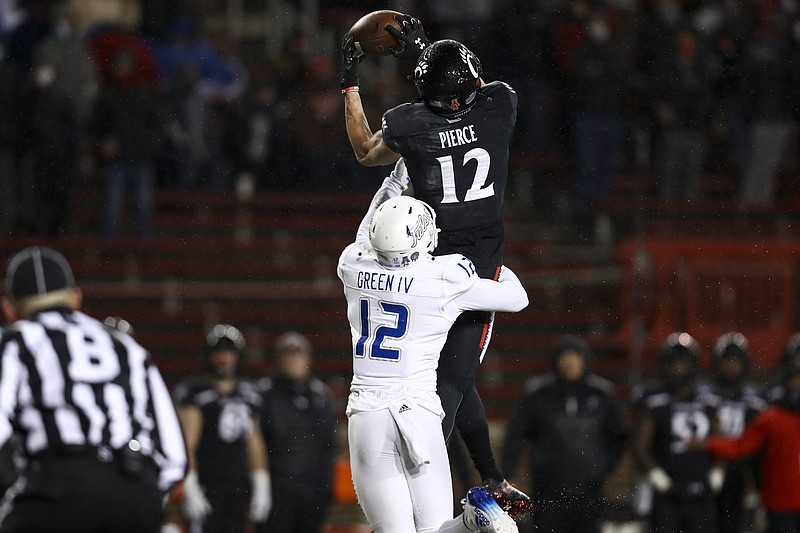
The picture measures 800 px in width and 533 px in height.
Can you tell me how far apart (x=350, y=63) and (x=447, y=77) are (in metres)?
0.69

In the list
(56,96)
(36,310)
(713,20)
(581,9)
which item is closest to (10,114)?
(56,96)

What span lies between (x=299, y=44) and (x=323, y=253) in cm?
280

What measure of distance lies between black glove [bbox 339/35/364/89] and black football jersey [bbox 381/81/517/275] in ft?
1.36

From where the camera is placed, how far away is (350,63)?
7.34 m

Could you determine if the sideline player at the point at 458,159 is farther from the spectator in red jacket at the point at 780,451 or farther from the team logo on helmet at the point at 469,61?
the spectator in red jacket at the point at 780,451

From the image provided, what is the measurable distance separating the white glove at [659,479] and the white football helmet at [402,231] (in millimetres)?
5119

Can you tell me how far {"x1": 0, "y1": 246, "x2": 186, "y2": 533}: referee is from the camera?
551 centimetres

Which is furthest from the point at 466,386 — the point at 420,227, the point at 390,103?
the point at 390,103

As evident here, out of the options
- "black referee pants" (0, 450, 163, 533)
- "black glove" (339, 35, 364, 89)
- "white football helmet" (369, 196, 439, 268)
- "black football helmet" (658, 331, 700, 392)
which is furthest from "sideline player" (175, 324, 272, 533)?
"black referee pants" (0, 450, 163, 533)

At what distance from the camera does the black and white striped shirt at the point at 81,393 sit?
5.54 metres

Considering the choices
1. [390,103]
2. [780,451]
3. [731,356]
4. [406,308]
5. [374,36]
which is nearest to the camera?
[406,308]

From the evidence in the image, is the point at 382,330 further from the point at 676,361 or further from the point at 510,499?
the point at 676,361

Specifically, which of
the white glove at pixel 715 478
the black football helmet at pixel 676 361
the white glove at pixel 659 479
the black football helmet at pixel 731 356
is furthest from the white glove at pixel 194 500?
the black football helmet at pixel 731 356

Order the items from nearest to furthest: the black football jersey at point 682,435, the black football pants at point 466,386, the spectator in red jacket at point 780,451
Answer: the black football pants at point 466,386
the spectator in red jacket at point 780,451
the black football jersey at point 682,435
